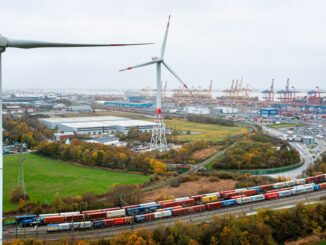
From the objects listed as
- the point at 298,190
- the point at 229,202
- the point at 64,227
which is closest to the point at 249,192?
the point at 229,202

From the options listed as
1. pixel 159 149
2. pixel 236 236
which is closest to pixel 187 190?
pixel 236 236

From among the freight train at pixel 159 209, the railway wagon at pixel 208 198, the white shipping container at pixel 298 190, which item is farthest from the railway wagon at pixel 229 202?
the white shipping container at pixel 298 190

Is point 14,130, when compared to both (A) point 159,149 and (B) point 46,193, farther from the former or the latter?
(B) point 46,193

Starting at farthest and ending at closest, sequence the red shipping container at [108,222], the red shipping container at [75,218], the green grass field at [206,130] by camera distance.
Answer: the green grass field at [206,130]
the red shipping container at [75,218]
the red shipping container at [108,222]

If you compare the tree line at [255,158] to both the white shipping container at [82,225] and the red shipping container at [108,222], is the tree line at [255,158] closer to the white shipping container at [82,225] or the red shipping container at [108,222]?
the red shipping container at [108,222]

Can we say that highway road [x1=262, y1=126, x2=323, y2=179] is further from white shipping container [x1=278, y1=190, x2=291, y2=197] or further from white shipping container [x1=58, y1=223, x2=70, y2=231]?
white shipping container [x1=58, y1=223, x2=70, y2=231]
